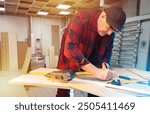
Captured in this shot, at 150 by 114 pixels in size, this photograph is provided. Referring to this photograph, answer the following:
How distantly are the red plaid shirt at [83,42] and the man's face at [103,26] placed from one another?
0.03 meters

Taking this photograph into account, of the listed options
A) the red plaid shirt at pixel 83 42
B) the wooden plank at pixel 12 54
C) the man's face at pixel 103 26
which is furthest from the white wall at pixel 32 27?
the man's face at pixel 103 26

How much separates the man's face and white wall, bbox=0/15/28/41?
316 cm

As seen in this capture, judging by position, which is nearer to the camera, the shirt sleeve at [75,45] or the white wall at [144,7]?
the shirt sleeve at [75,45]

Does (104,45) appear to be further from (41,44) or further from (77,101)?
(41,44)

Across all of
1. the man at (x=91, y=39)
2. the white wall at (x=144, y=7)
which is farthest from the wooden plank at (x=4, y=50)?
the white wall at (x=144, y=7)

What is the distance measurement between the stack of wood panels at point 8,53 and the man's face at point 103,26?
3.77ft

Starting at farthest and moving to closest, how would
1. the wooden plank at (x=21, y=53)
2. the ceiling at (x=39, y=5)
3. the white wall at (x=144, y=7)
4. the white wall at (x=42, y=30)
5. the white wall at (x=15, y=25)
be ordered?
the white wall at (x=42, y=30) < the white wall at (x=15, y=25) < the ceiling at (x=39, y=5) < the wooden plank at (x=21, y=53) < the white wall at (x=144, y=7)

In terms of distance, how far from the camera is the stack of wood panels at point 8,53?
1.53m

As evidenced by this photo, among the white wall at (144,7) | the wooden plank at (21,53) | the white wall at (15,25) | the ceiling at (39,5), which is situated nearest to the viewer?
the white wall at (144,7)

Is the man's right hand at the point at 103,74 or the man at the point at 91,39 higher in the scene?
the man at the point at 91,39

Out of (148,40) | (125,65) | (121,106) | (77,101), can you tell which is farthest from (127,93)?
(125,65)

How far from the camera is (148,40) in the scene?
5.42 feet

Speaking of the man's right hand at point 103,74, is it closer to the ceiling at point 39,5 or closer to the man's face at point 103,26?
the man's face at point 103,26

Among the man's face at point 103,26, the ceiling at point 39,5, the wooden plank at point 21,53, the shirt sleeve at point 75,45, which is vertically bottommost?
the wooden plank at point 21,53
